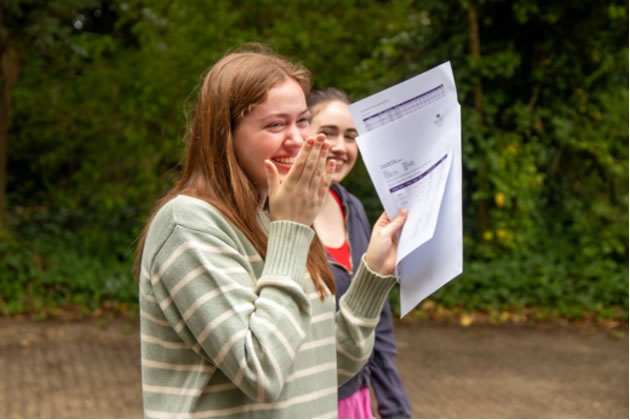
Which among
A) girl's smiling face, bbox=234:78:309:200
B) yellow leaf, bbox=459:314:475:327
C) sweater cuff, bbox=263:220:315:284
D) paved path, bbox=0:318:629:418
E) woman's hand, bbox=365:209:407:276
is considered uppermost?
girl's smiling face, bbox=234:78:309:200

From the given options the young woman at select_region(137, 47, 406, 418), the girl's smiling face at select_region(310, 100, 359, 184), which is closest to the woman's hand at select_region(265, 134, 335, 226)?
the young woman at select_region(137, 47, 406, 418)

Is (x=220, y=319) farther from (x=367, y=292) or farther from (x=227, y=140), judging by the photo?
(x=367, y=292)

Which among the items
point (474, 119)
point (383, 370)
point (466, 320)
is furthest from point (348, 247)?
point (474, 119)

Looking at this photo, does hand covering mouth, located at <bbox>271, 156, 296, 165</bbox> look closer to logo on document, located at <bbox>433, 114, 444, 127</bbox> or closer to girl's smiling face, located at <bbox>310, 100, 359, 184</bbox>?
logo on document, located at <bbox>433, 114, 444, 127</bbox>

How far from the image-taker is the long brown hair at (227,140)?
67.6 inches

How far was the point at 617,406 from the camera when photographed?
19.1ft

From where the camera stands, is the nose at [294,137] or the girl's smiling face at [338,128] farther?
the girl's smiling face at [338,128]

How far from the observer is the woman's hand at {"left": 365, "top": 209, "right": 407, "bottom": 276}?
1927 millimetres

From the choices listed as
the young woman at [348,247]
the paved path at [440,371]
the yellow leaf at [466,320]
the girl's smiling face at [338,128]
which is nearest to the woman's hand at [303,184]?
the young woman at [348,247]

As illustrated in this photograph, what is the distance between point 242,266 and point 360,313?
0.47 meters

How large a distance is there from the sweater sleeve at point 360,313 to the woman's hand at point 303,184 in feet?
1.20

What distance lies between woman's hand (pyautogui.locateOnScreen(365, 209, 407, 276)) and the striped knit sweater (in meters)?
0.29

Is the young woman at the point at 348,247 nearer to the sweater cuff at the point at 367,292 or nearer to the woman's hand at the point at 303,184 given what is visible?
the sweater cuff at the point at 367,292

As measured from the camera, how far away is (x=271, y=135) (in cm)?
175
